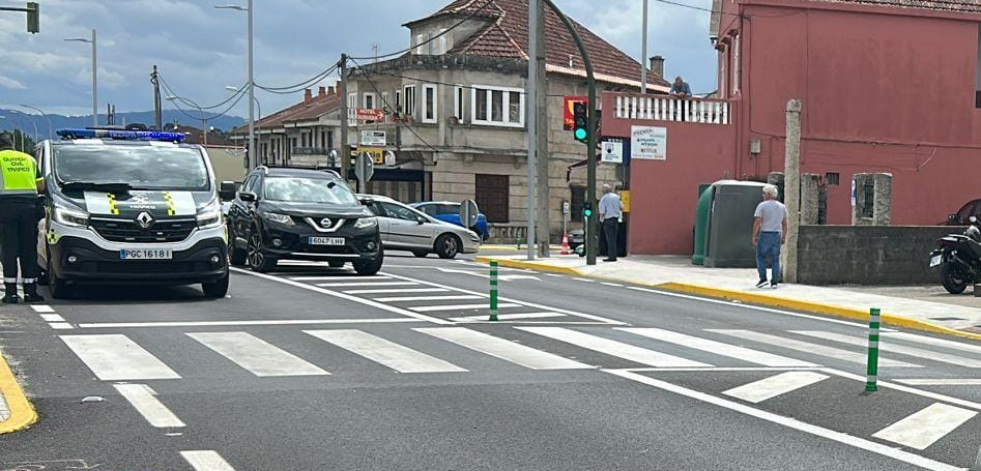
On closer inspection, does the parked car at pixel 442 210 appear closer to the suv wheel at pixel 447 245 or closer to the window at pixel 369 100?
the suv wheel at pixel 447 245

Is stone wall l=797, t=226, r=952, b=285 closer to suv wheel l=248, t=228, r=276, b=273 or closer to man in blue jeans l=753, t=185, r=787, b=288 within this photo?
man in blue jeans l=753, t=185, r=787, b=288

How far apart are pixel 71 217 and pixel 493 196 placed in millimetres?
35748

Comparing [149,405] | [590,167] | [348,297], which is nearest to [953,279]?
[590,167]

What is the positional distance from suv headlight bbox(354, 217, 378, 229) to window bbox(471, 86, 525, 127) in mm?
28695

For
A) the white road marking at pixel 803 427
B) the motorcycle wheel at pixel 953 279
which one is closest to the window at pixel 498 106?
the motorcycle wheel at pixel 953 279

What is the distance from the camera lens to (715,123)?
30.4 meters

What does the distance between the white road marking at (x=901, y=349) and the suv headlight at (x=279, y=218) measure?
334 inches

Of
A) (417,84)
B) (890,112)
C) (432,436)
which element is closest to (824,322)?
(432,436)

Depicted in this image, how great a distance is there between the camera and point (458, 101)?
47.5 metres

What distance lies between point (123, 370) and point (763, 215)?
1222 centimetres

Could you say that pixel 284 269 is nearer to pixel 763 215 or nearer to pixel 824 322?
pixel 763 215

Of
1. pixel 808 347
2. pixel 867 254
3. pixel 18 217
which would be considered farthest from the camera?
pixel 867 254

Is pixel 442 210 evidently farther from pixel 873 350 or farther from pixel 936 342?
pixel 873 350

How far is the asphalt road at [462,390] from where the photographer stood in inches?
270
